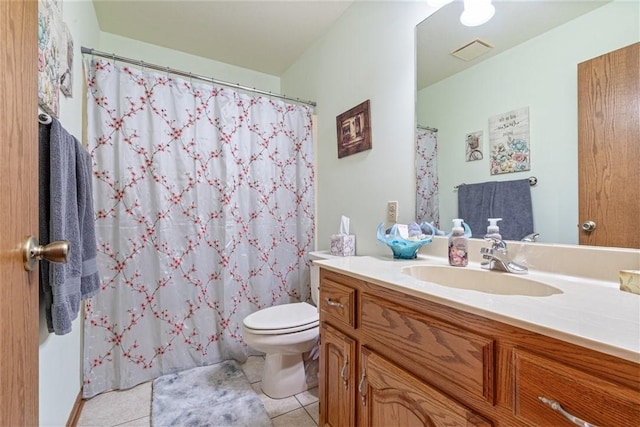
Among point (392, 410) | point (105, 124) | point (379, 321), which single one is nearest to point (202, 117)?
point (105, 124)

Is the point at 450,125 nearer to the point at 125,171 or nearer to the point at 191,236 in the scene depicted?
the point at 191,236

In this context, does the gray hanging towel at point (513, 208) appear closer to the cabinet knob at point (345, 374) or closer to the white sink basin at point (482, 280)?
the white sink basin at point (482, 280)

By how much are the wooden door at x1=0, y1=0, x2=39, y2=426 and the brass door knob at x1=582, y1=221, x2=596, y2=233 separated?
1.44 meters

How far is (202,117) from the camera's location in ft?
6.18

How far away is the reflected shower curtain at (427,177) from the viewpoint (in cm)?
141

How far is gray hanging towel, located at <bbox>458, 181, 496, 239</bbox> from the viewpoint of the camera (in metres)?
1.19

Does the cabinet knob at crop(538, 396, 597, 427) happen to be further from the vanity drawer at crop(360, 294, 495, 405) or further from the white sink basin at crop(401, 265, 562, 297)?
the white sink basin at crop(401, 265, 562, 297)

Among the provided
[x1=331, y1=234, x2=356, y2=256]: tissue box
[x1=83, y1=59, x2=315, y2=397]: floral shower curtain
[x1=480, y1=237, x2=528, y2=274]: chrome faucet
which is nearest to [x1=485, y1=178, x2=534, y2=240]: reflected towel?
[x1=480, y1=237, x2=528, y2=274]: chrome faucet

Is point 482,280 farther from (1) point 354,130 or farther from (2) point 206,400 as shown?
(2) point 206,400

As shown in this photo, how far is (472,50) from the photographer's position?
1.25 m

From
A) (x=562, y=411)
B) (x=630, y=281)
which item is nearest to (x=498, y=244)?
(x=630, y=281)

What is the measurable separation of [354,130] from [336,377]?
1372 millimetres

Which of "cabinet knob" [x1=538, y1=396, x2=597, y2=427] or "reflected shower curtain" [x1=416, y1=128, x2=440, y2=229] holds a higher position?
"reflected shower curtain" [x1=416, y1=128, x2=440, y2=229]

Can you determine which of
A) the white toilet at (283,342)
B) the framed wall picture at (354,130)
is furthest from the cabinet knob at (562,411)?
the framed wall picture at (354,130)
